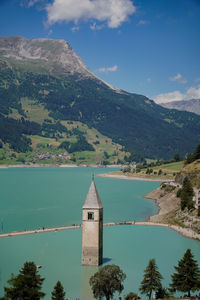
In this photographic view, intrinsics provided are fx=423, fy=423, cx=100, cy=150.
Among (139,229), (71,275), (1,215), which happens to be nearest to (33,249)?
(71,275)

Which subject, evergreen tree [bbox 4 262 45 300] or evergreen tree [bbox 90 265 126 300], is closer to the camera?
evergreen tree [bbox 4 262 45 300]

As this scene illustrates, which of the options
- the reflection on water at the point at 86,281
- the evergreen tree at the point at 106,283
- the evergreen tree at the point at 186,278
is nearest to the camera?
the evergreen tree at the point at 106,283

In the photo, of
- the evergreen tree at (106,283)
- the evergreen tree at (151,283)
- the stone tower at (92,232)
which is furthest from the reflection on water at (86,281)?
the evergreen tree at (151,283)

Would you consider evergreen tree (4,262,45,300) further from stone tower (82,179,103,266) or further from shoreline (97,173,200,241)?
shoreline (97,173,200,241)

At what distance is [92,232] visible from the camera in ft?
156

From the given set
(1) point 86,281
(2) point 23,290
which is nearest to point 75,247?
(1) point 86,281

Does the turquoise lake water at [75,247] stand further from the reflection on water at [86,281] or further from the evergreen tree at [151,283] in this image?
the evergreen tree at [151,283]

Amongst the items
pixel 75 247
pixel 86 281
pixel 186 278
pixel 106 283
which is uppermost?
pixel 186 278

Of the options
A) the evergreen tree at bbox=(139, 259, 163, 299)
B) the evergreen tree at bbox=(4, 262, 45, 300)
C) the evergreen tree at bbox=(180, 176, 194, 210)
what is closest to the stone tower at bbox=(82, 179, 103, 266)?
the evergreen tree at bbox=(139, 259, 163, 299)

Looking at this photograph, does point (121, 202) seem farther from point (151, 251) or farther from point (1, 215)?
point (151, 251)

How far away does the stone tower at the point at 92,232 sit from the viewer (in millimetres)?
47531

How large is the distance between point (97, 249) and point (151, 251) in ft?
52.3

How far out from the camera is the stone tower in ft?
156

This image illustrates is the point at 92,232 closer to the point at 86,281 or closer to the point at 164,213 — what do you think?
the point at 86,281
